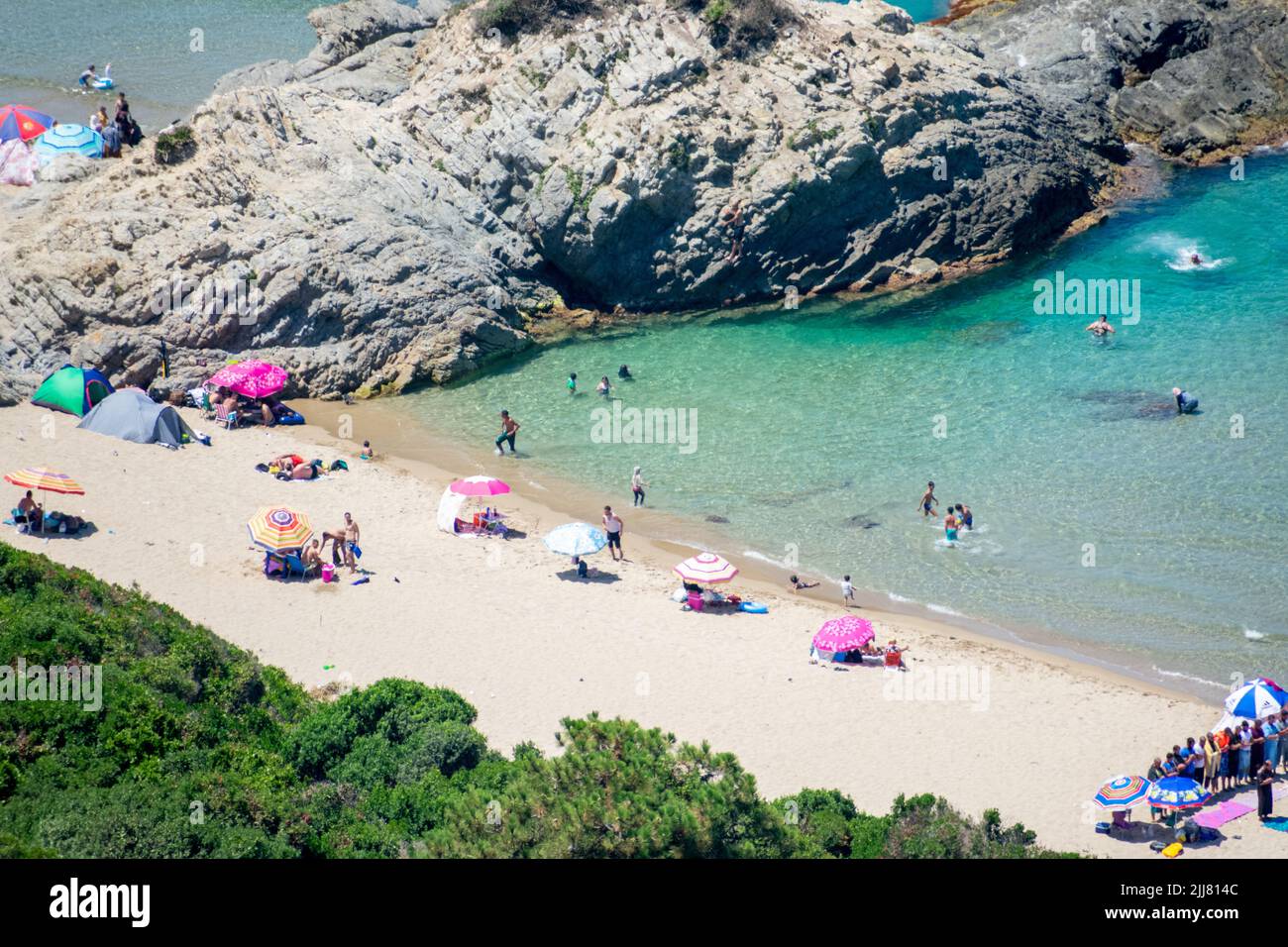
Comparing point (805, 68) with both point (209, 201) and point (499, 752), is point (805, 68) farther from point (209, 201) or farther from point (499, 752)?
point (499, 752)

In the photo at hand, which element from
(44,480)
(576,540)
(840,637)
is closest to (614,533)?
(576,540)

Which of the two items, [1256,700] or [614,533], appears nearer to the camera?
[1256,700]

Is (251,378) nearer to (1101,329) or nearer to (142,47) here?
(1101,329)

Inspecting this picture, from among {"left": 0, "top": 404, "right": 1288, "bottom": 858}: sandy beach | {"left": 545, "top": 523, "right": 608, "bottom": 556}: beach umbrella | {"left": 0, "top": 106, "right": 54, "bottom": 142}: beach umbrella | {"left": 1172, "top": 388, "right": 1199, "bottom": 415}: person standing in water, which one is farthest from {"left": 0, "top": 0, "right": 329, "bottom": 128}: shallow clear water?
{"left": 1172, "top": 388, "right": 1199, "bottom": 415}: person standing in water

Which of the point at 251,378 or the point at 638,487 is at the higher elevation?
the point at 251,378

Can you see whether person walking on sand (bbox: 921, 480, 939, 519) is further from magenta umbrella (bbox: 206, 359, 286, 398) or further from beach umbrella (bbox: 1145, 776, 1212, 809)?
magenta umbrella (bbox: 206, 359, 286, 398)

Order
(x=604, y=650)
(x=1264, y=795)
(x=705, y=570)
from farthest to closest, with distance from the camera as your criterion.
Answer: (x=705, y=570) < (x=604, y=650) < (x=1264, y=795)

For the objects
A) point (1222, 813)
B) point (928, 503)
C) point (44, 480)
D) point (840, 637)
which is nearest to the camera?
point (1222, 813)
